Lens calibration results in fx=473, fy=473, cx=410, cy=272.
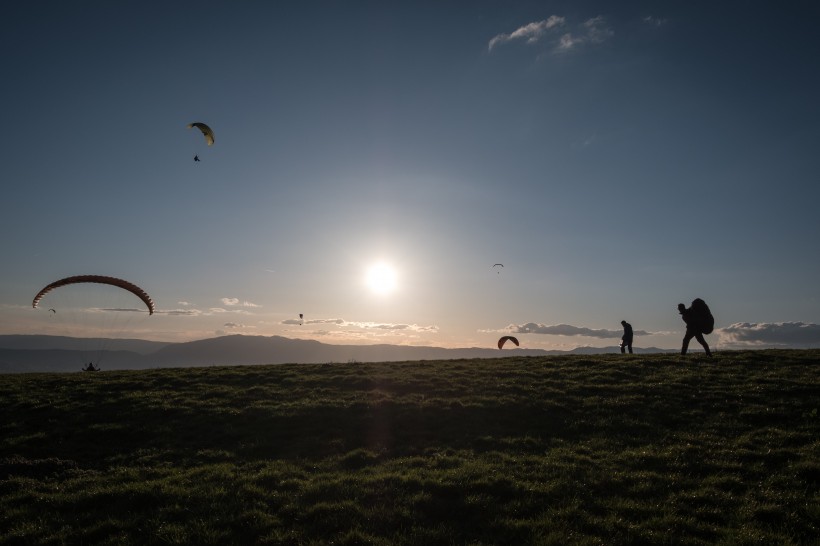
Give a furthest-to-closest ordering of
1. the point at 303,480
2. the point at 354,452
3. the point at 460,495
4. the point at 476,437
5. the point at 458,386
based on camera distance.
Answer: the point at 458,386, the point at 476,437, the point at 354,452, the point at 303,480, the point at 460,495

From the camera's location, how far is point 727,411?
19594 millimetres

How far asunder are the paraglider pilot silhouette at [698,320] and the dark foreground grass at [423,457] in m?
1.78

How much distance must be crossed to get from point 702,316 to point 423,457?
23.1m

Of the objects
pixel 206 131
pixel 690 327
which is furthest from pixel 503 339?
pixel 206 131

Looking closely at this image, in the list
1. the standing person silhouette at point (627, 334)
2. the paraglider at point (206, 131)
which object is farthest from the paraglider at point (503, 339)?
the paraglider at point (206, 131)

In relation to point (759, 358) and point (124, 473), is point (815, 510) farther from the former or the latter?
point (759, 358)

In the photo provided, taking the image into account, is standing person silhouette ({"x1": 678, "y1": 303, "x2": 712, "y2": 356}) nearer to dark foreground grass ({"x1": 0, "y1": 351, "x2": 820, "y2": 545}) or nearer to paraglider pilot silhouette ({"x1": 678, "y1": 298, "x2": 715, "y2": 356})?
paraglider pilot silhouette ({"x1": 678, "y1": 298, "x2": 715, "y2": 356})

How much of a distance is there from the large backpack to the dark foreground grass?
82.4 inches

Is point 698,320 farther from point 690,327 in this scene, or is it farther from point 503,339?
point 503,339

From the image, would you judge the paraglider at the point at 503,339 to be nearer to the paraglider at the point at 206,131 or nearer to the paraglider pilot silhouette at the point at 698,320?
the paraglider pilot silhouette at the point at 698,320

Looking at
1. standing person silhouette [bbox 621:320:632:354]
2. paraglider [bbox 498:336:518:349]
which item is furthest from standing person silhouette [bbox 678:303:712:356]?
paraglider [bbox 498:336:518:349]

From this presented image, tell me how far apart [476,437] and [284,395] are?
36.6 feet

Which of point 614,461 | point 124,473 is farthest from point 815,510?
point 124,473

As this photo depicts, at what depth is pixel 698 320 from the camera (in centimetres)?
2998
